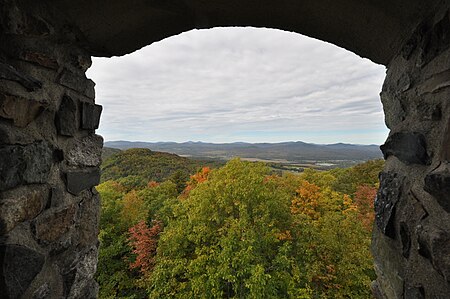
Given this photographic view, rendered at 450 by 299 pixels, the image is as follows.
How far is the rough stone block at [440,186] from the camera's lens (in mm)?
940

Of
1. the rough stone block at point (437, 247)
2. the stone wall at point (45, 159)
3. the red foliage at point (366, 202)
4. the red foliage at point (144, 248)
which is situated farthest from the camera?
the red foliage at point (366, 202)

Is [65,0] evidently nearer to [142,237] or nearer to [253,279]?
[253,279]

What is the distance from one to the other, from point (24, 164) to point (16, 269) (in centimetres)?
46

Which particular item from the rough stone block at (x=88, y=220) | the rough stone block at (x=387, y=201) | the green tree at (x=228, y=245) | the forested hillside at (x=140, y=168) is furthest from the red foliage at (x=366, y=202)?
the forested hillside at (x=140, y=168)

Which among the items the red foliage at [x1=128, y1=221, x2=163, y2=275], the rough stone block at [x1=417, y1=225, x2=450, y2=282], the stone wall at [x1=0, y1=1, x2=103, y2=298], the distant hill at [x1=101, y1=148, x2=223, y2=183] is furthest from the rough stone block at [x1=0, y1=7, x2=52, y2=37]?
the distant hill at [x1=101, y1=148, x2=223, y2=183]

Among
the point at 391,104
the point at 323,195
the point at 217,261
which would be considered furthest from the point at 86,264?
the point at 323,195

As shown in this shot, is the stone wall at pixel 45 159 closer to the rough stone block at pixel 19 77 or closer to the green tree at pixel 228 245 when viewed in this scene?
the rough stone block at pixel 19 77

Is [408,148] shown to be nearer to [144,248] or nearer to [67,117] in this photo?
[67,117]

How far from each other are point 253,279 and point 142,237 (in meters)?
6.48

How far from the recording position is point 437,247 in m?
0.94

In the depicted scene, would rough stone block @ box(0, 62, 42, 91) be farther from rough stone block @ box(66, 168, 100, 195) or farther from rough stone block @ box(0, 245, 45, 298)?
rough stone block @ box(0, 245, 45, 298)

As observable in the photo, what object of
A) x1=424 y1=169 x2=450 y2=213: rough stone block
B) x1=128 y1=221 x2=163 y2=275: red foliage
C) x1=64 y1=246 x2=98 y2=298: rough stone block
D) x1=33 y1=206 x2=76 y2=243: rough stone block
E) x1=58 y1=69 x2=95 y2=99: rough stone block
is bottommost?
x1=128 y1=221 x2=163 y2=275: red foliage

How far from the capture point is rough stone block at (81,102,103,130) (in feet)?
5.49

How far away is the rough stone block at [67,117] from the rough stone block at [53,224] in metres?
0.45
